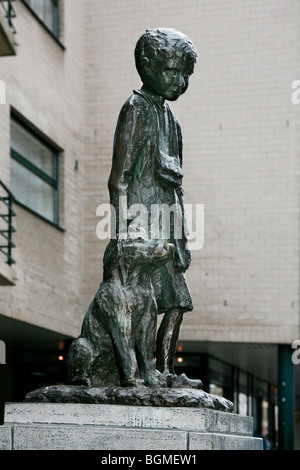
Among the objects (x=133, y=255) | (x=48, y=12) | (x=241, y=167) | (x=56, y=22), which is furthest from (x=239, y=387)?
(x=133, y=255)

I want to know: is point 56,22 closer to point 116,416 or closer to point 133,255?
point 133,255

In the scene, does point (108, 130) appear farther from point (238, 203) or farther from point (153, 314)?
point (153, 314)

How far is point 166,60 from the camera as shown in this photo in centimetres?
664

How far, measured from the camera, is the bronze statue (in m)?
6.34

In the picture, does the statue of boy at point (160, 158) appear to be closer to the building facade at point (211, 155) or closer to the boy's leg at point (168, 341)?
the boy's leg at point (168, 341)

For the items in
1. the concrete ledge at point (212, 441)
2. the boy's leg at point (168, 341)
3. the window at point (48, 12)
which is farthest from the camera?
the window at point (48, 12)

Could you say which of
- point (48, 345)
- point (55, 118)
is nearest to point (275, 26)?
point (55, 118)

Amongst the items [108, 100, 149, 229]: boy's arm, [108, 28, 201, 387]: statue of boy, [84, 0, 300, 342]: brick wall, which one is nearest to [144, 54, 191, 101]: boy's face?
[108, 28, 201, 387]: statue of boy

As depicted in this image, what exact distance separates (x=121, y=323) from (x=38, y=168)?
1184cm

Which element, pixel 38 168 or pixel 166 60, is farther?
pixel 38 168

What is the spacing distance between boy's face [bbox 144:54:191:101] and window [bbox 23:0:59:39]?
37.5 feet

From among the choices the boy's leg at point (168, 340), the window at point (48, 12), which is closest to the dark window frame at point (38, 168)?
the window at point (48, 12)

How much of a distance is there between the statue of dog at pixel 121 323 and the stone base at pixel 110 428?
0.44m

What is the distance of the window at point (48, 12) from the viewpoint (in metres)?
17.9
